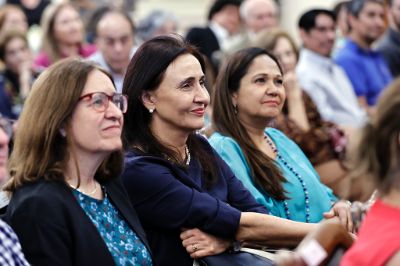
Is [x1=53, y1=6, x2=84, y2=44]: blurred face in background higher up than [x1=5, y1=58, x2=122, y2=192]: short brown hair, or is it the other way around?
[x1=5, y1=58, x2=122, y2=192]: short brown hair

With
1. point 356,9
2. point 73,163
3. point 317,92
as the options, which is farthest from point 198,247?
point 356,9

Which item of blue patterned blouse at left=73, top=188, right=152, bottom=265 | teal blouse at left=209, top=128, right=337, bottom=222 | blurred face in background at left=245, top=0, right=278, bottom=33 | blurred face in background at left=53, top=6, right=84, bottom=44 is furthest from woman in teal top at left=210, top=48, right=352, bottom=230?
blurred face in background at left=245, top=0, right=278, bottom=33

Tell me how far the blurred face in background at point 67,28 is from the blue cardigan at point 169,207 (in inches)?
177

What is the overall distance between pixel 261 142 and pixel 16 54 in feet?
12.6

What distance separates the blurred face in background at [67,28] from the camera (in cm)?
889

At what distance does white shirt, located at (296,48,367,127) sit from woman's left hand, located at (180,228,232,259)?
4069mm

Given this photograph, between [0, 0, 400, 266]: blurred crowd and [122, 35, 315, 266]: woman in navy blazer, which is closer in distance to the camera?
[0, 0, 400, 266]: blurred crowd

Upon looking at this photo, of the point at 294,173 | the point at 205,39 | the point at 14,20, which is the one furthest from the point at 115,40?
the point at 294,173

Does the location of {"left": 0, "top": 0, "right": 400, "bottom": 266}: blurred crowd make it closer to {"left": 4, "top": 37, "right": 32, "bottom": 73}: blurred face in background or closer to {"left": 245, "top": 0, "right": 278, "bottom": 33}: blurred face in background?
{"left": 4, "top": 37, "right": 32, "bottom": 73}: blurred face in background

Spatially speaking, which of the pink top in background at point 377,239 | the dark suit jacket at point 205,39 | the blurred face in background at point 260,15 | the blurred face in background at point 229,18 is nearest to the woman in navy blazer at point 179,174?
the pink top in background at point 377,239

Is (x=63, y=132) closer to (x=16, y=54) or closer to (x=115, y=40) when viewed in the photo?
(x=115, y=40)

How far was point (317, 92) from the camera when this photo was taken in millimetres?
8523

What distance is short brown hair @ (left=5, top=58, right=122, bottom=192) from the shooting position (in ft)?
13.1

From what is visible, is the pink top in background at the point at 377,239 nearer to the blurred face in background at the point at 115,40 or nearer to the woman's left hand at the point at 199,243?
the woman's left hand at the point at 199,243
